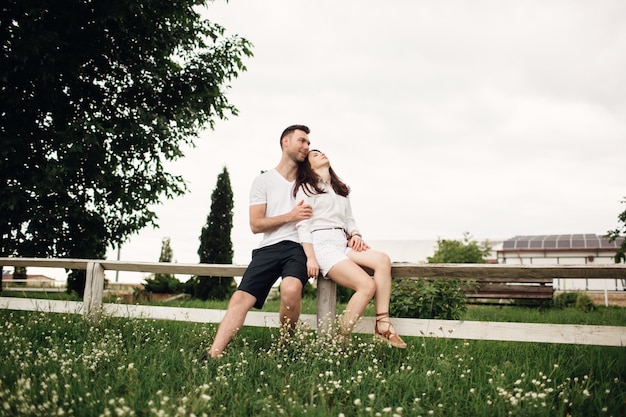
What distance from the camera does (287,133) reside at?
14.3ft

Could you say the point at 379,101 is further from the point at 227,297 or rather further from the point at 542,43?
the point at 227,297

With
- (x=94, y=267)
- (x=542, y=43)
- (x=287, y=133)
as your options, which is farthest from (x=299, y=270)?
(x=542, y=43)

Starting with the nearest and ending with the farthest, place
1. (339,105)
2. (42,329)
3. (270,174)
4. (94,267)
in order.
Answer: (270,174) < (42,329) < (94,267) < (339,105)

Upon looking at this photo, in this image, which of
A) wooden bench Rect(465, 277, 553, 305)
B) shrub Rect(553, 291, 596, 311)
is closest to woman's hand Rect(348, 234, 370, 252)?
wooden bench Rect(465, 277, 553, 305)

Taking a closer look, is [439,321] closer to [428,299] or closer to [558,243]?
[428,299]

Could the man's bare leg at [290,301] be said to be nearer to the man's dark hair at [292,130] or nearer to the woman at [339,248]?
the woman at [339,248]

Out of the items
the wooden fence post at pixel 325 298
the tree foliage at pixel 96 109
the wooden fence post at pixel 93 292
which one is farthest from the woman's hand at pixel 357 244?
the tree foliage at pixel 96 109

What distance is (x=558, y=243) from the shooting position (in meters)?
30.6

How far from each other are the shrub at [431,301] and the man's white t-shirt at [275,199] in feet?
9.35

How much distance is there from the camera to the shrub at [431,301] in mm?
6145

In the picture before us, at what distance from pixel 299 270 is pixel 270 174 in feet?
3.37

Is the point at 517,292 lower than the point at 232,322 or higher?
higher

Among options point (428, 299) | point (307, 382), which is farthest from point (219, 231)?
point (307, 382)

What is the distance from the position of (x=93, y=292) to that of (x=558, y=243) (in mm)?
32017
